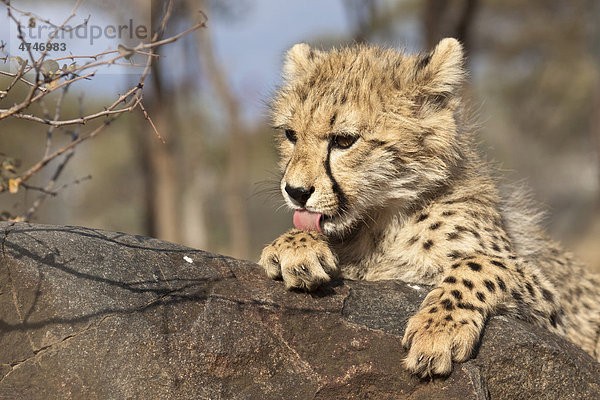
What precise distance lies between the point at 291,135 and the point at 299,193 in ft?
1.95

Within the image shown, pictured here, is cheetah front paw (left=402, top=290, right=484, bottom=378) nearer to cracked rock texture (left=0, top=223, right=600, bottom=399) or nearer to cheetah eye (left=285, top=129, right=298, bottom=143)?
cracked rock texture (left=0, top=223, right=600, bottom=399)

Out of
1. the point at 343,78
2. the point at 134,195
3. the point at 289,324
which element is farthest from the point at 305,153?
the point at 134,195

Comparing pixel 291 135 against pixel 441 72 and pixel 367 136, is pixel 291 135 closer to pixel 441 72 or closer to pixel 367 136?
pixel 367 136

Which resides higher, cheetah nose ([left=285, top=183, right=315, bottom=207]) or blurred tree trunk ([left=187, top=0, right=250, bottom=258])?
cheetah nose ([left=285, top=183, right=315, bottom=207])

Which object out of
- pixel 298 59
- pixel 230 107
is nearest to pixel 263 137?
pixel 230 107

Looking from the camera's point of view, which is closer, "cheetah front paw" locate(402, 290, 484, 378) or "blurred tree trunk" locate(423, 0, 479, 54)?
"cheetah front paw" locate(402, 290, 484, 378)

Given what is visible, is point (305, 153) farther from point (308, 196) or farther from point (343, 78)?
point (343, 78)

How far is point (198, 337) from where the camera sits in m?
2.92

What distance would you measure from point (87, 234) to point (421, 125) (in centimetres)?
185

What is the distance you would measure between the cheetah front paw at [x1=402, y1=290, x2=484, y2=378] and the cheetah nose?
2.61 ft

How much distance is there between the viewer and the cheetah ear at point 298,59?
4388mm

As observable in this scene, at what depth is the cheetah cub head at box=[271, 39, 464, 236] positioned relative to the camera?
3.58 metres

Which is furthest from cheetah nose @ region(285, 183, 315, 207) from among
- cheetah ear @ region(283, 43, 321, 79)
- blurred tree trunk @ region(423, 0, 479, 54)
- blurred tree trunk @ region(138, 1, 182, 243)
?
blurred tree trunk @ region(138, 1, 182, 243)

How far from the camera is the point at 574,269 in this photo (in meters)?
4.89
